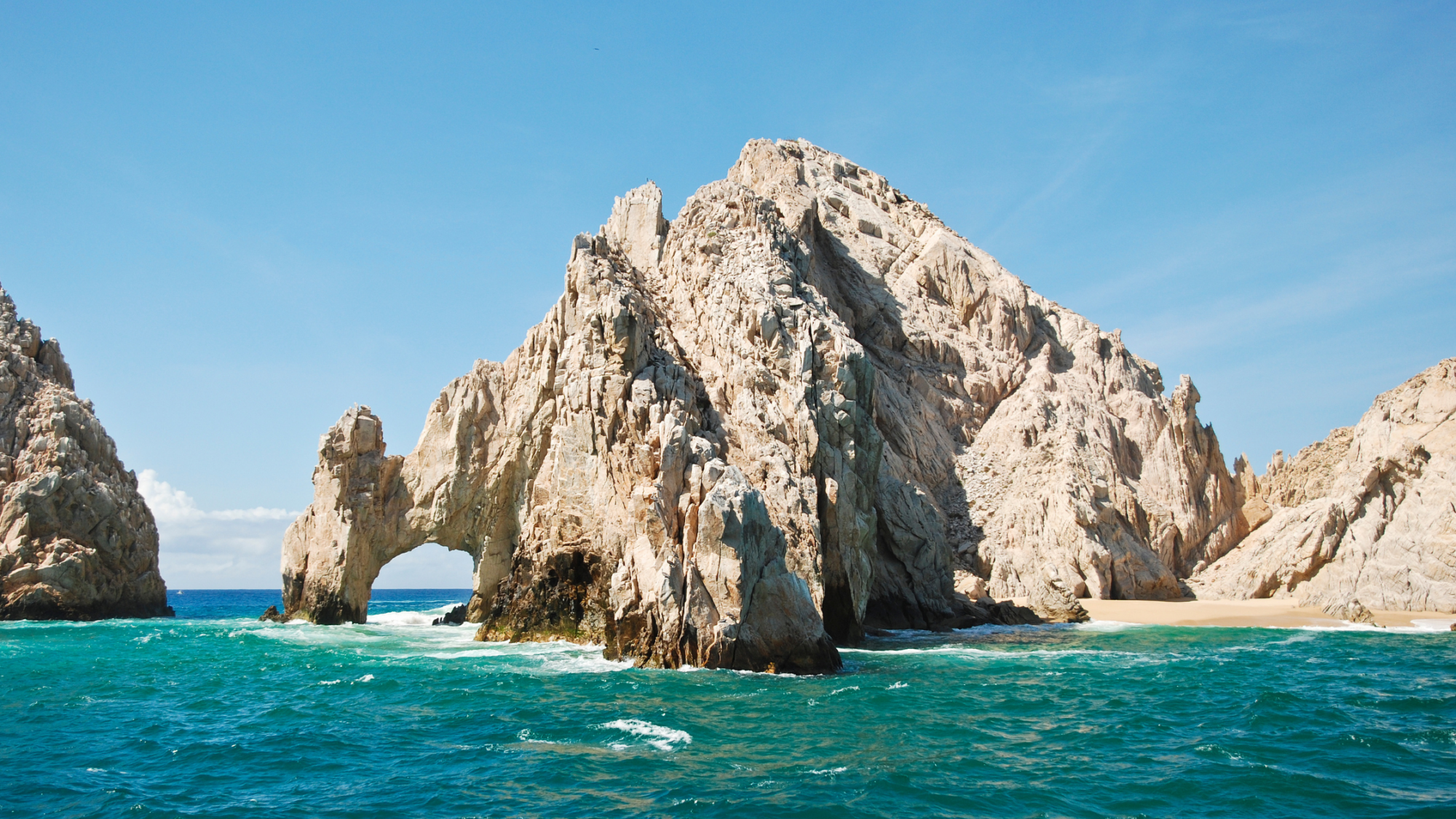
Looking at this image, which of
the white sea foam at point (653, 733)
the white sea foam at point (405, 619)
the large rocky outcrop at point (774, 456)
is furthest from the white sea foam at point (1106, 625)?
the white sea foam at point (405, 619)

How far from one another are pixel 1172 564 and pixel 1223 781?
37389mm

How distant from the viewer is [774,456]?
29578mm

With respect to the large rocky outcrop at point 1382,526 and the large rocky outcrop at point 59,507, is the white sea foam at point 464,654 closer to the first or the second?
the large rocky outcrop at point 59,507

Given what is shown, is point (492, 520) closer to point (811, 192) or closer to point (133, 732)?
point (133, 732)

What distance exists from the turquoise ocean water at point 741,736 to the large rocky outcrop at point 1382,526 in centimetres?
1216

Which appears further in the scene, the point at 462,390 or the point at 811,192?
the point at 811,192

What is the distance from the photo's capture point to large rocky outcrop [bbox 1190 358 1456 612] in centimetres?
3594

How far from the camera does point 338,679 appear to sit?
888 inches

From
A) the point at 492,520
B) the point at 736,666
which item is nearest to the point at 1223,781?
the point at 736,666

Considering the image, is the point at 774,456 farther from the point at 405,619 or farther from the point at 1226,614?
the point at 405,619

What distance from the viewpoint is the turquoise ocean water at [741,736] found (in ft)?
39.2

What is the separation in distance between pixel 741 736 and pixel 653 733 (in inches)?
61.9

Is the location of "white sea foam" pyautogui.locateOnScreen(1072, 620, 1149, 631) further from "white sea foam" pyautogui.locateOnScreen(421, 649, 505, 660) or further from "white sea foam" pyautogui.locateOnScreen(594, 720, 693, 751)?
"white sea foam" pyautogui.locateOnScreen(594, 720, 693, 751)

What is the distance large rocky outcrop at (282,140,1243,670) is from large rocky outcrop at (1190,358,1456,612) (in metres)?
4.63
